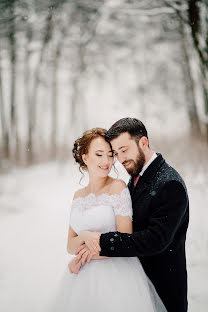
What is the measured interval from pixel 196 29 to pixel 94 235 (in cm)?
622

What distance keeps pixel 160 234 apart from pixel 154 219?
99 mm

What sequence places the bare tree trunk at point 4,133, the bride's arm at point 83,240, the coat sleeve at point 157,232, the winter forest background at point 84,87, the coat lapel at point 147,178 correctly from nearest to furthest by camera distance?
the coat sleeve at point 157,232 → the bride's arm at point 83,240 → the coat lapel at point 147,178 → the winter forest background at point 84,87 → the bare tree trunk at point 4,133

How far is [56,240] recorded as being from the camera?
6.25 meters

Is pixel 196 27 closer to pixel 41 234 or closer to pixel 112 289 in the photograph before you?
pixel 41 234

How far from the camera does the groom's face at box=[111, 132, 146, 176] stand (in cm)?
238

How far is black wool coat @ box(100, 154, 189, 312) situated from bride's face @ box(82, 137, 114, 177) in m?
0.27

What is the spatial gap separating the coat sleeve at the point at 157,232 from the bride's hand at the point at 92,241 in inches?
1.4

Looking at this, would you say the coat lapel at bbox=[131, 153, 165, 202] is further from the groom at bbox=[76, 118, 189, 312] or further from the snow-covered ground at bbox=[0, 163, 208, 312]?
the snow-covered ground at bbox=[0, 163, 208, 312]

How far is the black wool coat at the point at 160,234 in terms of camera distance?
6.98ft

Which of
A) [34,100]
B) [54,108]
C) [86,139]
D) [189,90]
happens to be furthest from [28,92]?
[86,139]

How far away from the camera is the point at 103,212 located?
241 centimetres

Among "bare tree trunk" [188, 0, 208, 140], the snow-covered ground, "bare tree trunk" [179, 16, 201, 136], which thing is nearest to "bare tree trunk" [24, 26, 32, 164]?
the snow-covered ground

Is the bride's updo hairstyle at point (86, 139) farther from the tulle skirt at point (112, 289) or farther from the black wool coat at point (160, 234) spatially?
the tulle skirt at point (112, 289)

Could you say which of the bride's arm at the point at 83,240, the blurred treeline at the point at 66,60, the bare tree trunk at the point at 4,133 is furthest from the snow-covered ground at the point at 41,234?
the bride's arm at the point at 83,240
